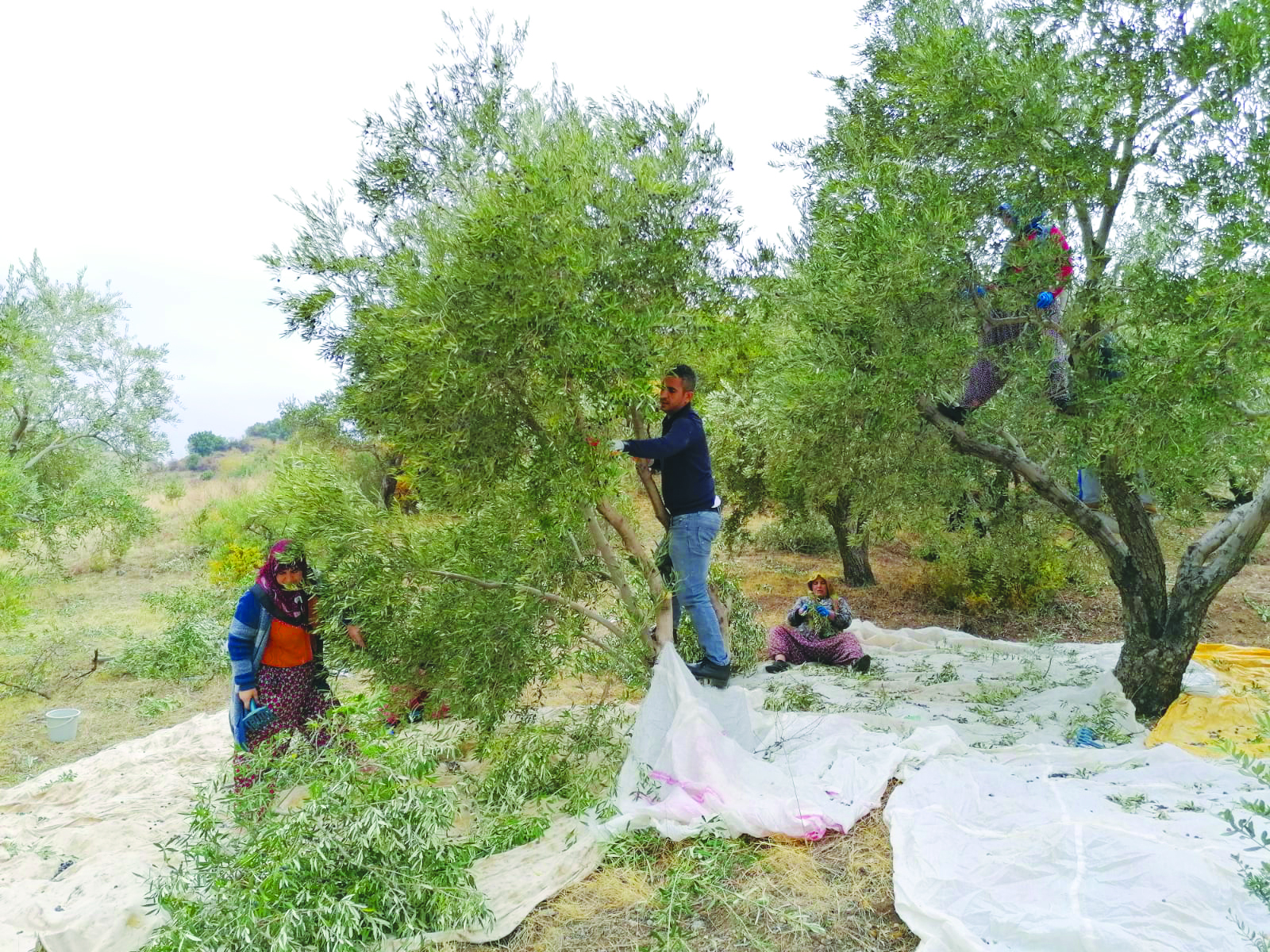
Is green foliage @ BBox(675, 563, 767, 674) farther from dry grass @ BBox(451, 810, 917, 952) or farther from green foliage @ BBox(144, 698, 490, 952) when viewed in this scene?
green foliage @ BBox(144, 698, 490, 952)

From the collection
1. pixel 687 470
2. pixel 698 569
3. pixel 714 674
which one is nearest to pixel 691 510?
pixel 687 470

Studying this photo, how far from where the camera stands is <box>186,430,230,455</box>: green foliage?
231ft

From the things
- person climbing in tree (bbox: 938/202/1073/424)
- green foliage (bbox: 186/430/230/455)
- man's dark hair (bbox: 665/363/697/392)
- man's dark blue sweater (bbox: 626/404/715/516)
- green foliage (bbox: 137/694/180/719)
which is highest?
green foliage (bbox: 186/430/230/455)

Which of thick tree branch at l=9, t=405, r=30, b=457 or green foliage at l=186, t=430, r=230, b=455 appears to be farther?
green foliage at l=186, t=430, r=230, b=455

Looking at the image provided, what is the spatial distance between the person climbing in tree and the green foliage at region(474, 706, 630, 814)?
398cm

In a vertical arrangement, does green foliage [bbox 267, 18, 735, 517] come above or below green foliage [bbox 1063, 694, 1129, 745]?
above

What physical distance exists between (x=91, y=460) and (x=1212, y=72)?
57.7ft

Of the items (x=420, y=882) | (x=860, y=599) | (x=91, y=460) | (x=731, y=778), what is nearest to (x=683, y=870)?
(x=731, y=778)

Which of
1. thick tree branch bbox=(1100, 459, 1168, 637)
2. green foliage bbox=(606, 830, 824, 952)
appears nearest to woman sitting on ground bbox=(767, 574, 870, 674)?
thick tree branch bbox=(1100, 459, 1168, 637)

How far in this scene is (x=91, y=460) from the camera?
16.0 metres

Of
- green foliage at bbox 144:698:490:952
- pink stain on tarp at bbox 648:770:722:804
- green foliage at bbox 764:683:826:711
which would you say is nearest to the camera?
green foliage at bbox 144:698:490:952

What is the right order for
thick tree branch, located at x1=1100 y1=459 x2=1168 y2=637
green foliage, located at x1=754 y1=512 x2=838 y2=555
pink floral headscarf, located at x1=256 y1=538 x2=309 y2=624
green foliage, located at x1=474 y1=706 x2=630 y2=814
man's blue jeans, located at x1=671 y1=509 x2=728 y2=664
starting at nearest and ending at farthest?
green foliage, located at x1=474 y1=706 x2=630 y2=814
pink floral headscarf, located at x1=256 y1=538 x2=309 y2=624
man's blue jeans, located at x1=671 y1=509 x2=728 y2=664
thick tree branch, located at x1=1100 y1=459 x2=1168 y2=637
green foliage, located at x1=754 y1=512 x2=838 y2=555

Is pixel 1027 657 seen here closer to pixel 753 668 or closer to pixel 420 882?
pixel 753 668

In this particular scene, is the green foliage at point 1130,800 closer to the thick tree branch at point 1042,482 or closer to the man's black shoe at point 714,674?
the man's black shoe at point 714,674
